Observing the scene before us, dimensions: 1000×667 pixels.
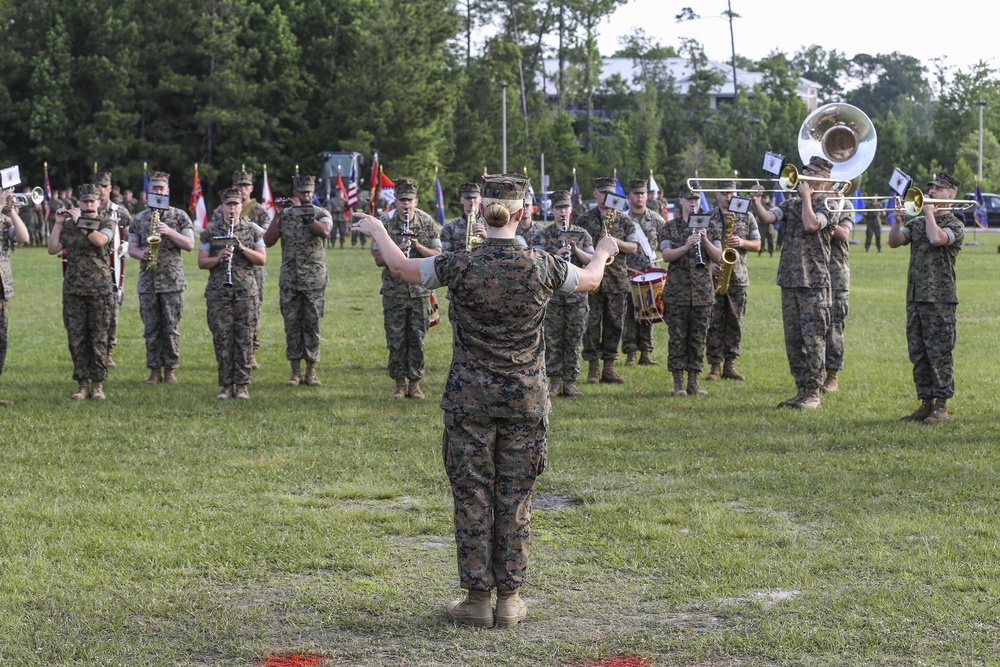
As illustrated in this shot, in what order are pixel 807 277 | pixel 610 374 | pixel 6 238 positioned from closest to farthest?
pixel 807 277, pixel 6 238, pixel 610 374

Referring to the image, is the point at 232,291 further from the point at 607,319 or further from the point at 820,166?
the point at 820,166

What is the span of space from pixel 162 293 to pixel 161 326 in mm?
382

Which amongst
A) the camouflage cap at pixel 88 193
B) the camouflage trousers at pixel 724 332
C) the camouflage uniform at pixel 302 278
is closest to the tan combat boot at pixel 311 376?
the camouflage uniform at pixel 302 278

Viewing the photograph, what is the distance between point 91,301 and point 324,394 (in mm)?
2517

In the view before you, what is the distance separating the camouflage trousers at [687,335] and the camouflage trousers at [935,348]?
7.74 ft

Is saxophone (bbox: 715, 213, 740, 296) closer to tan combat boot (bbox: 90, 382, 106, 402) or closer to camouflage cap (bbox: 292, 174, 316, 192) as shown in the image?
camouflage cap (bbox: 292, 174, 316, 192)

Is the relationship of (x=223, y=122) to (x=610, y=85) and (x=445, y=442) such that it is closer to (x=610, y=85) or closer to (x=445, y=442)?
(x=610, y=85)

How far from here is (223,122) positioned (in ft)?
190

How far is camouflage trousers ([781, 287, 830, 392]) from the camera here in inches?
465

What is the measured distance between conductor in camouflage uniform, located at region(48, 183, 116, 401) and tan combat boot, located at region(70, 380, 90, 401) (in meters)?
0.19

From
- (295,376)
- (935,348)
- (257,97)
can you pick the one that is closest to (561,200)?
(295,376)

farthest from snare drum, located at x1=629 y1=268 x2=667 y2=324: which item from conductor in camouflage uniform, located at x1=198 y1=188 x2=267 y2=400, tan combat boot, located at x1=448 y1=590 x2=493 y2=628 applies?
tan combat boot, located at x1=448 y1=590 x2=493 y2=628

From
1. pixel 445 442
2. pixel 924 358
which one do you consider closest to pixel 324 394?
pixel 924 358

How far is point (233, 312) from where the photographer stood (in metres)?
12.6
